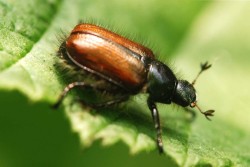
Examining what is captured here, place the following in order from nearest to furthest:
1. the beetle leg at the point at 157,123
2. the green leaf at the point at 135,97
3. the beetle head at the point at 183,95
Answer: the green leaf at the point at 135,97 → the beetle leg at the point at 157,123 → the beetle head at the point at 183,95

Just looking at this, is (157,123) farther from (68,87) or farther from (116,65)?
(68,87)

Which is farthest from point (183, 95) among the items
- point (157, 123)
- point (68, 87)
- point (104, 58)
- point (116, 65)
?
point (68, 87)

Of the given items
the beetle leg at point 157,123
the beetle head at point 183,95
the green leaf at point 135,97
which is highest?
the beetle head at point 183,95

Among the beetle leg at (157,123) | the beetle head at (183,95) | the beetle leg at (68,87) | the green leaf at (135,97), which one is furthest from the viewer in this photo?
the beetle head at (183,95)

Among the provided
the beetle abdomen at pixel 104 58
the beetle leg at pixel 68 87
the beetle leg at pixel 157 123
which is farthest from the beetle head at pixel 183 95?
the beetle leg at pixel 68 87

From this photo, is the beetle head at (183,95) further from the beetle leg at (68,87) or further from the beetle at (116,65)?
the beetle leg at (68,87)

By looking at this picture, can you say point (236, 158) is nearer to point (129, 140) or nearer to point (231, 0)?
point (129, 140)

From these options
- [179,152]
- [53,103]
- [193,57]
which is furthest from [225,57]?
[53,103]

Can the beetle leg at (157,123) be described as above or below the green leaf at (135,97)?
above
